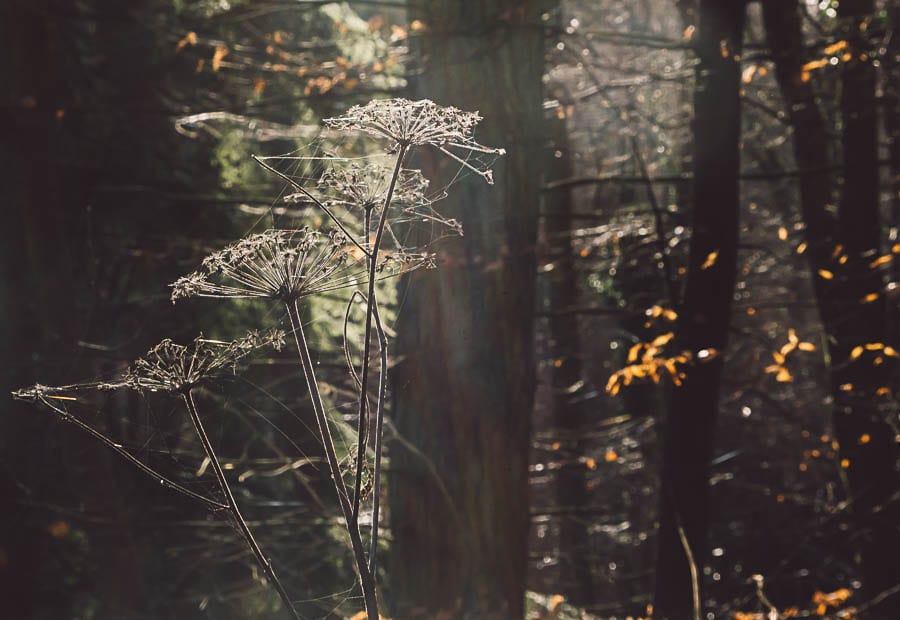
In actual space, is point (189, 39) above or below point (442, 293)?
above

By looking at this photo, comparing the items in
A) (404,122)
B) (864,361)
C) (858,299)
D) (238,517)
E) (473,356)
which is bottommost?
(864,361)

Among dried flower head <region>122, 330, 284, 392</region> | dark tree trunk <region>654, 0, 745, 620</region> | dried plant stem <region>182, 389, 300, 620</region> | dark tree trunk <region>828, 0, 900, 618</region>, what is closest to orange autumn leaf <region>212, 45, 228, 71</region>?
dark tree trunk <region>654, 0, 745, 620</region>

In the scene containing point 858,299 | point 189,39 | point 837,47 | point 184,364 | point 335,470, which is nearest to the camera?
point 335,470

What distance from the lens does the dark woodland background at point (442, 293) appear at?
3631 mm

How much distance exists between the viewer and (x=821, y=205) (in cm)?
696

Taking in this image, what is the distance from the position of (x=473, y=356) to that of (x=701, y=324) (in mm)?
2328

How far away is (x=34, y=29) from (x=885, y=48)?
574cm

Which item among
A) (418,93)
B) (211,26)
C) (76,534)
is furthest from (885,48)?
(76,534)

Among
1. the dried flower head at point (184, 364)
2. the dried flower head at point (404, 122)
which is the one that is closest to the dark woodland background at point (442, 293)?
the dried flower head at point (184, 364)

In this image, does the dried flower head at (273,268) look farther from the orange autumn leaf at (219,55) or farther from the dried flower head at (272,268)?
A: the orange autumn leaf at (219,55)

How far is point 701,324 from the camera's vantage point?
5297mm

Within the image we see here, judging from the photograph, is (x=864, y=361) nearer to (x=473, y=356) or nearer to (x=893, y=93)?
(x=893, y=93)

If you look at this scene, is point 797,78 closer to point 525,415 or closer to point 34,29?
point 525,415

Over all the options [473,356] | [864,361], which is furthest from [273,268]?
[864,361]
